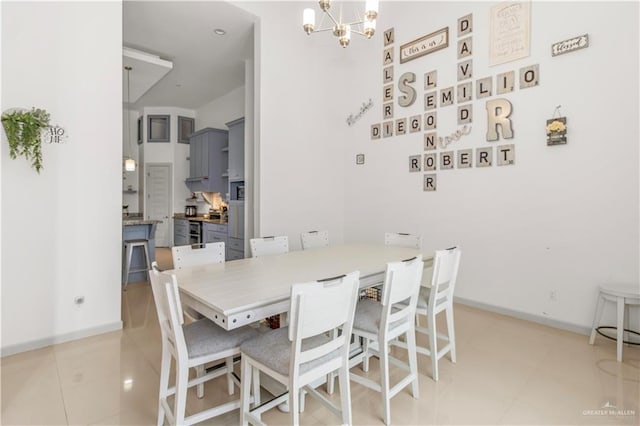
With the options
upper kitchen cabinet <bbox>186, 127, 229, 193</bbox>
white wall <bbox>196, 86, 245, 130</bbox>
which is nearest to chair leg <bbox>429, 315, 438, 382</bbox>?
upper kitchen cabinet <bbox>186, 127, 229, 193</bbox>

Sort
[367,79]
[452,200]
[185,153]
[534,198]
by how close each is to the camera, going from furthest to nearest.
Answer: [185,153], [367,79], [452,200], [534,198]

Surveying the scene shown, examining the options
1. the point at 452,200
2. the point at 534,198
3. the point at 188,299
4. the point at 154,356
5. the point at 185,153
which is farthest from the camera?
the point at 185,153

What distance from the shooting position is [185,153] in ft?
26.1

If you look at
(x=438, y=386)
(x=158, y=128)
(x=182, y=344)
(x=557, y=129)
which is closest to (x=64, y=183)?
(x=182, y=344)

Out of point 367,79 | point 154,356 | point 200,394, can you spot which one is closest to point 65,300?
point 154,356

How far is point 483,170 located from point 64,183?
4174 mm

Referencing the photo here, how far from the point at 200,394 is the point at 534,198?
3.46 meters

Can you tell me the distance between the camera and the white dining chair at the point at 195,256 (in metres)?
2.33

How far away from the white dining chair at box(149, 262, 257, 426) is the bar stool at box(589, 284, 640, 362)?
2855 millimetres

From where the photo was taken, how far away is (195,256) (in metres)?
2.43

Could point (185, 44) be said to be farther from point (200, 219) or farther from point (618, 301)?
point (618, 301)

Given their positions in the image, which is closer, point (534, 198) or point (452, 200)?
point (534, 198)

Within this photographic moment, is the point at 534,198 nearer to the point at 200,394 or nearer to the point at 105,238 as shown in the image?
the point at 200,394

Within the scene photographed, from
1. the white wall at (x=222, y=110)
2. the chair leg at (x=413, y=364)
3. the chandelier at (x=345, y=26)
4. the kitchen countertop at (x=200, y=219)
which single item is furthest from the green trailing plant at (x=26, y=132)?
the white wall at (x=222, y=110)
